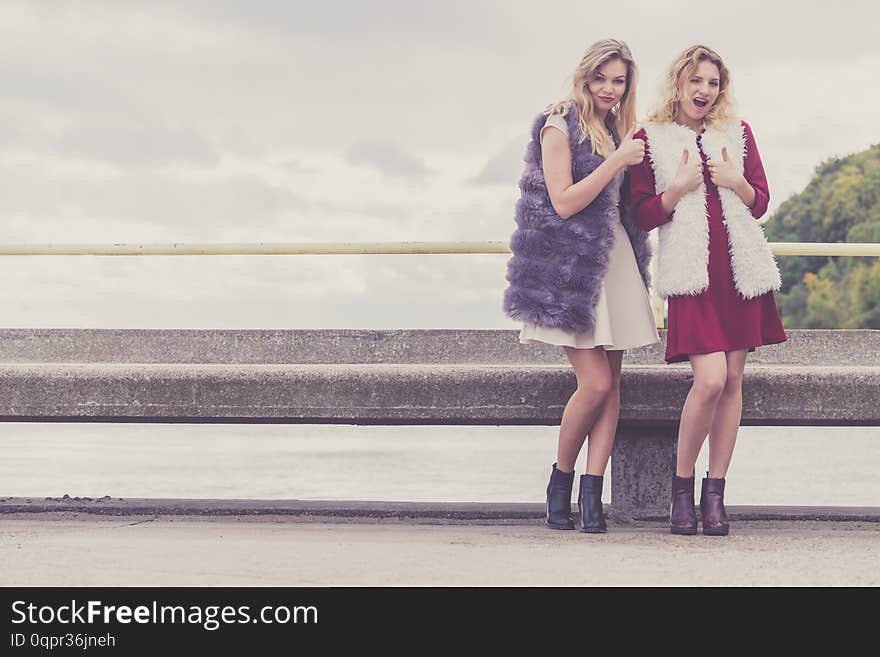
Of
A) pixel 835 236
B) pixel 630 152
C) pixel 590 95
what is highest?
pixel 835 236

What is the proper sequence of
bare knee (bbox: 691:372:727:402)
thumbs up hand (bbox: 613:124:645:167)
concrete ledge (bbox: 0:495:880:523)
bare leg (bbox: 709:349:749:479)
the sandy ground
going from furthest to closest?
1. concrete ledge (bbox: 0:495:880:523)
2. bare leg (bbox: 709:349:749:479)
3. bare knee (bbox: 691:372:727:402)
4. thumbs up hand (bbox: 613:124:645:167)
5. the sandy ground

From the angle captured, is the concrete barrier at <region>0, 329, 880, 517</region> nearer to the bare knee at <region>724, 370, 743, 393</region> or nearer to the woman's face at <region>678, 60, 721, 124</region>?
the bare knee at <region>724, 370, 743, 393</region>

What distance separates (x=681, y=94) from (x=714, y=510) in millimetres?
1573

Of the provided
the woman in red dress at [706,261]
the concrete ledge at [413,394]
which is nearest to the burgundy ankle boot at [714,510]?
the woman in red dress at [706,261]

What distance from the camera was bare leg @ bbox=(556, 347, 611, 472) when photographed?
497 cm

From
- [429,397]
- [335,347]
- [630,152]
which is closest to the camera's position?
[630,152]

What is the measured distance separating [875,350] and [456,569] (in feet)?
12.5

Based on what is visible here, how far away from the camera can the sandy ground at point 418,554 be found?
402 centimetres

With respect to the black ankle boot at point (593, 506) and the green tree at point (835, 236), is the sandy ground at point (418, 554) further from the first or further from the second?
the green tree at point (835, 236)

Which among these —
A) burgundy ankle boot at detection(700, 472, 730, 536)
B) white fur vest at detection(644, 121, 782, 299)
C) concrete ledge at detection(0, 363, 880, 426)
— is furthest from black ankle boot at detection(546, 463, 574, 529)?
white fur vest at detection(644, 121, 782, 299)

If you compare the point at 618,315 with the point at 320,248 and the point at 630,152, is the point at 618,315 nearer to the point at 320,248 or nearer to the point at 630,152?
the point at 630,152

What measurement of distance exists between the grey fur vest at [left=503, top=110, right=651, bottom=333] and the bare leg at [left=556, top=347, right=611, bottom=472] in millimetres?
142

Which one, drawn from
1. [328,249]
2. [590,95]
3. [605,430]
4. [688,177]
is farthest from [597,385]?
[328,249]

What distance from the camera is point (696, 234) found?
4.95 metres
